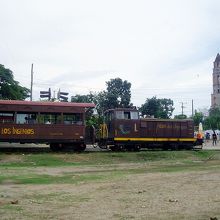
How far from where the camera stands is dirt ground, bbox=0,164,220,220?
9625mm

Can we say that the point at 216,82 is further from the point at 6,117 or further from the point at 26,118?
the point at 6,117

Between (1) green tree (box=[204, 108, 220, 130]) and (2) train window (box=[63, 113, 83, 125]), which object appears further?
(1) green tree (box=[204, 108, 220, 130])

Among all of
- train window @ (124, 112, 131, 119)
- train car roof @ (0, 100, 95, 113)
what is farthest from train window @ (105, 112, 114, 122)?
train car roof @ (0, 100, 95, 113)

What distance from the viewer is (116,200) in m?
11.6

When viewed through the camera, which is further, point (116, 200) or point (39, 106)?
point (39, 106)

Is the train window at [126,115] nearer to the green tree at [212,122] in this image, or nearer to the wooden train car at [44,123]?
the wooden train car at [44,123]

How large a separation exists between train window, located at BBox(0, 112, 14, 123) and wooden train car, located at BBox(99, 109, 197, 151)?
7544 millimetres

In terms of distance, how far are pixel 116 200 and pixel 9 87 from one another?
4004 centimetres

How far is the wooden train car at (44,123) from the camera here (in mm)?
28969

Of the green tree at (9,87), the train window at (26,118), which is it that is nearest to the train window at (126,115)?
the train window at (26,118)

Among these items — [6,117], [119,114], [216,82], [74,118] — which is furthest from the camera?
[216,82]

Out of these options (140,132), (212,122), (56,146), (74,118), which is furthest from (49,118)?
(212,122)

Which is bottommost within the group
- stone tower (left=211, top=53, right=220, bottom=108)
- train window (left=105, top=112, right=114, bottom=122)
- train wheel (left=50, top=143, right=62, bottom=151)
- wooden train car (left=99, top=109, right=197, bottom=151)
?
train wheel (left=50, top=143, right=62, bottom=151)

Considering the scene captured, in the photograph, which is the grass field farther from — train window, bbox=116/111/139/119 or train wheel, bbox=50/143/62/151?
train window, bbox=116/111/139/119
